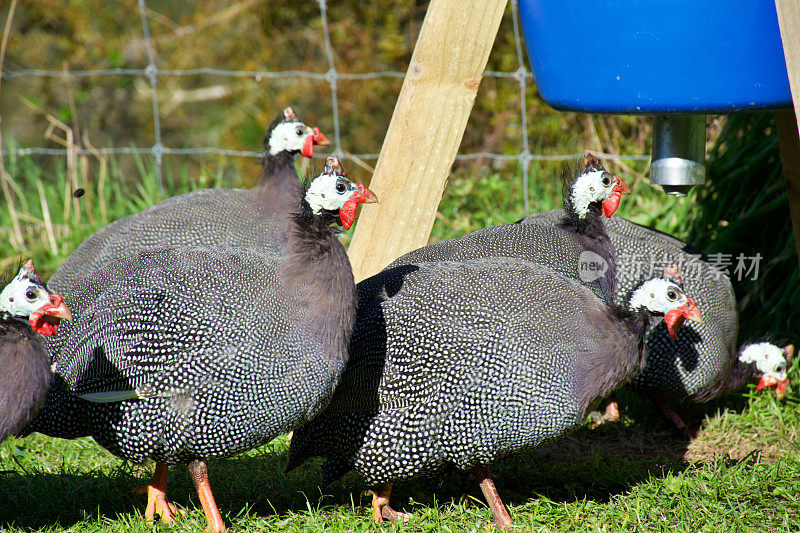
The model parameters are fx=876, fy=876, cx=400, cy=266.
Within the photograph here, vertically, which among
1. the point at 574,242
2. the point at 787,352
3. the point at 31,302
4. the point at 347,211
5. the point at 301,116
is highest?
the point at 301,116

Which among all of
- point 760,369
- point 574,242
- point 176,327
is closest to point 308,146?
point 574,242

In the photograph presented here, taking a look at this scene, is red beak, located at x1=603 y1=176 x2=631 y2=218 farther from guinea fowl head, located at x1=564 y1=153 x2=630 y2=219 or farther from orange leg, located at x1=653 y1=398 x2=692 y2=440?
orange leg, located at x1=653 y1=398 x2=692 y2=440

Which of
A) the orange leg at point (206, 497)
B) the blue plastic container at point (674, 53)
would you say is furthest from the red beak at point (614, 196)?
the orange leg at point (206, 497)

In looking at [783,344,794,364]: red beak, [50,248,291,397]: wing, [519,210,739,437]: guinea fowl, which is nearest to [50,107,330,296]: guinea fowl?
[50,248,291,397]: wing

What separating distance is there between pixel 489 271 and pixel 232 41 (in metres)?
5.98

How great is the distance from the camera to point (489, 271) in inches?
117

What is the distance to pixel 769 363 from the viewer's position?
3707 millimetres

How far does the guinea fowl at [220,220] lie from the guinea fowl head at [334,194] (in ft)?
2.77

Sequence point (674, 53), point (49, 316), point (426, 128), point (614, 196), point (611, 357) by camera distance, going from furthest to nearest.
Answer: point (426, 128) < point (614, 196) < point (611, 357) < point (49, 316) < point (674, 53)

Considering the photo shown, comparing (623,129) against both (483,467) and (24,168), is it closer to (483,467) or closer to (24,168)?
(483,467)

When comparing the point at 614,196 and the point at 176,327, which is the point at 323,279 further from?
the point at 614,196

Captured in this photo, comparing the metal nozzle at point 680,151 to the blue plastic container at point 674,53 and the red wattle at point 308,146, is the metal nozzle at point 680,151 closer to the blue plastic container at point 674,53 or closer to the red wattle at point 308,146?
the blue plastic container at point 674,53

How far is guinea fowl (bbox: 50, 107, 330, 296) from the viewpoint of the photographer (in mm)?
3633

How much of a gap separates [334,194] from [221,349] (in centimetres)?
58
